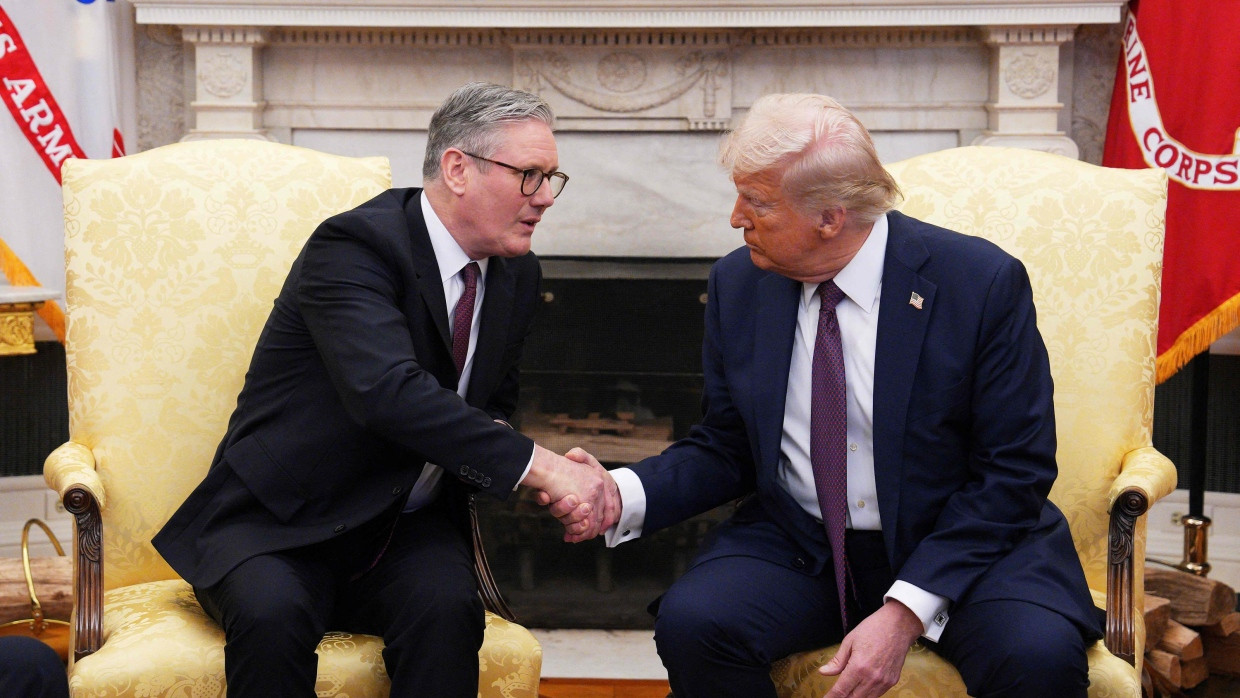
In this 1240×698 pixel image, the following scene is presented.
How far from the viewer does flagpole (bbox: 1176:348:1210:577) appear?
2910 millimetres

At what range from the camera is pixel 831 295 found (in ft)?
6.02

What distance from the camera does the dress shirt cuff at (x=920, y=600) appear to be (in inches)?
63.3

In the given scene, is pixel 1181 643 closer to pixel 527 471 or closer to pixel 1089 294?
pixel 1089 294

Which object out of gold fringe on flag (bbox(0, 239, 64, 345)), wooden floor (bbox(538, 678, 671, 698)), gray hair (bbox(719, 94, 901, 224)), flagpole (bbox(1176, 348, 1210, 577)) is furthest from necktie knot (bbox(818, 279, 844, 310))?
gold fringe on flag (bbox(0, 239, 64, 345))

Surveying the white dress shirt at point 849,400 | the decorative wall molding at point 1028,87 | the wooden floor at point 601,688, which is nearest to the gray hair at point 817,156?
the white dress shirt at point 849,400

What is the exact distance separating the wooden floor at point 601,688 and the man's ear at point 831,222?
56.9 inches

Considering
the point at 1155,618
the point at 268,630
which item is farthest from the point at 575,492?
the point at 1155,618

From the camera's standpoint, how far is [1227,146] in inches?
114

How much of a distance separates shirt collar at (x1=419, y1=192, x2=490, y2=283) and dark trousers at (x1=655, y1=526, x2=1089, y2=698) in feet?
2.11

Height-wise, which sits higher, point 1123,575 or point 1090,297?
point 1090,297

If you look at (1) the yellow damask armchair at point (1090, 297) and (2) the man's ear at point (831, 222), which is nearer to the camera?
(2) the man's ear at point (831, 222)

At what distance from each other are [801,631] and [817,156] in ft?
2.40

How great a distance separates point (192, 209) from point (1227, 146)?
2490 mm

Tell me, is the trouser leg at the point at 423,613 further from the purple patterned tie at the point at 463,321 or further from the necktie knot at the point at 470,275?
the necktie knot at the point at 470,275
